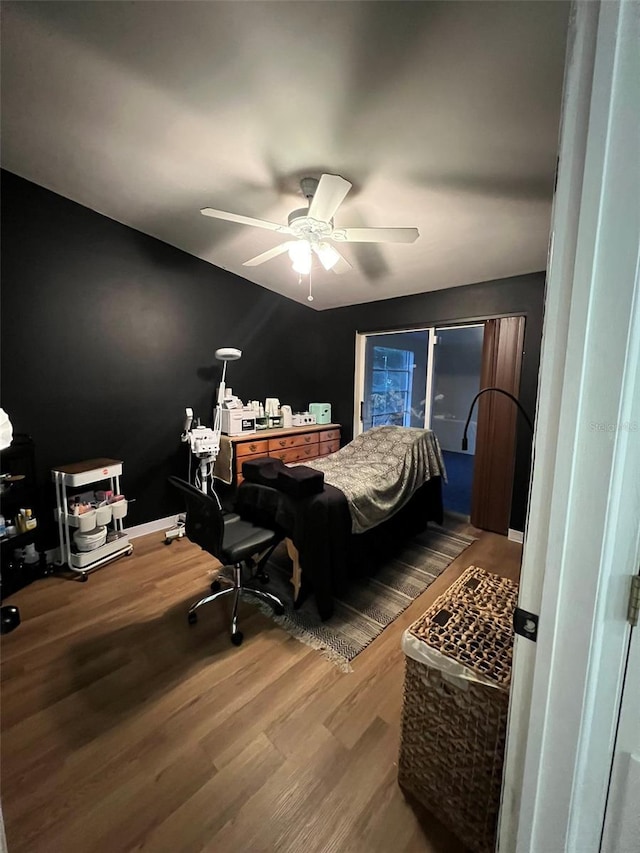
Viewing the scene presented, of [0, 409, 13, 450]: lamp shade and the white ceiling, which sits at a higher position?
the white ceiling

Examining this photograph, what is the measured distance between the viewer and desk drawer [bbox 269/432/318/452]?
358cm

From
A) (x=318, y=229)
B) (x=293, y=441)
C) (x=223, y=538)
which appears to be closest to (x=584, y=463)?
(x=223, y=538)

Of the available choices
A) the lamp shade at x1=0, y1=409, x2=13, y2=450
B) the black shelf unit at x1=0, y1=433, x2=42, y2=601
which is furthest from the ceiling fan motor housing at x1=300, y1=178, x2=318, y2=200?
the black shelf unit at x1=0, y1=433, x2=42, y2=601

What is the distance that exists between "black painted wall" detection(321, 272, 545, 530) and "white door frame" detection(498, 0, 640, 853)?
190cm

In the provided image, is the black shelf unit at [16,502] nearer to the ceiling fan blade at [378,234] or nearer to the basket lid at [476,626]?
the ceiling fan blade at [378,234]

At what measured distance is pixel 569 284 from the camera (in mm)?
550

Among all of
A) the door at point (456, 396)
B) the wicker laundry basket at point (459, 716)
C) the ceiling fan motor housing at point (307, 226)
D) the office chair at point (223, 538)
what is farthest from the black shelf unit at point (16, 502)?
the door at point (456, 396)

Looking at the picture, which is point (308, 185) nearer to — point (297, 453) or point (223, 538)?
point (223, 538)

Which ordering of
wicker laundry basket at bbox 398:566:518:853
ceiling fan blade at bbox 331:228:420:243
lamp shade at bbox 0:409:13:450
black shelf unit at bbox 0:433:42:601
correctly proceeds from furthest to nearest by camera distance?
black shelf unit at bbox 0:433:42:601, ceiling fan blade at bbox 331:228:420:243, lamp shade at bbox 0:409:13:450, wicker laundry basket at bbox 398:566:518:853

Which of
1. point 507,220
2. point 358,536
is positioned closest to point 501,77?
point 507,220

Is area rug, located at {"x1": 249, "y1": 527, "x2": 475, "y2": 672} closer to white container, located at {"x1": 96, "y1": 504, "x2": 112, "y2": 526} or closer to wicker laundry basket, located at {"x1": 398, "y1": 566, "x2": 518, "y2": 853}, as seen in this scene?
wicker laundry basket, located at {"x1": 398, "y1": 566, "x2": 518, "y2": 853}

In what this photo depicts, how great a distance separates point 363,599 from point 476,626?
1.18 m

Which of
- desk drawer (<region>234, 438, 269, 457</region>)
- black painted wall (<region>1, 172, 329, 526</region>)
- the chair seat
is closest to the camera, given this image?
the chair seat

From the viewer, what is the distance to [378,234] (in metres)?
1.98
